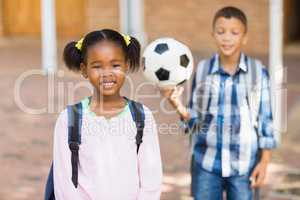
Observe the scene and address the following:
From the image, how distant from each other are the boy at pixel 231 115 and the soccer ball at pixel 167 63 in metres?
0.14

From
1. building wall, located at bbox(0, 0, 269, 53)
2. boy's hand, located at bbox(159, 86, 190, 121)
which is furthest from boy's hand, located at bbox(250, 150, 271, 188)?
building wall, located at bbox(0, 0, 269, 53)

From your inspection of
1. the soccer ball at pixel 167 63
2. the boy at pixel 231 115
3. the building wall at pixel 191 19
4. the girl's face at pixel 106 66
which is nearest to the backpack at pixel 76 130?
the girl's face at pixel 106 66

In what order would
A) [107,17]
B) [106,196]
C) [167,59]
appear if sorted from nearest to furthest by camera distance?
1. [106,196]
2. [167,59]
3. [107,17]

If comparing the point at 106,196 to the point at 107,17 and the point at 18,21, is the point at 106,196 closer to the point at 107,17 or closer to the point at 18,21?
the point at 107,17

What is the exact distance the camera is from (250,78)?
3.70 meters

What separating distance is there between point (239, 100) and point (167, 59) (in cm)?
44

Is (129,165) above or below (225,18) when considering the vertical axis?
below

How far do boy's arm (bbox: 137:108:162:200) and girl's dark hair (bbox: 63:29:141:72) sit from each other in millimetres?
266

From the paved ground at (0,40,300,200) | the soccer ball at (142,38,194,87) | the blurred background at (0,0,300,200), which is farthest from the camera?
the blurred background at (0,0,300,200)

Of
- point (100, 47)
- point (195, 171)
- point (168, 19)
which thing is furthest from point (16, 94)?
point (100, 47)

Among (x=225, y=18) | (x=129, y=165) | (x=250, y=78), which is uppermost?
(x=225, y=18)

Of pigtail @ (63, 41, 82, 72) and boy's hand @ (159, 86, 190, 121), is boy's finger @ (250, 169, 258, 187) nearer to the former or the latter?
boy's hand @ (159, 86, 190, 121)

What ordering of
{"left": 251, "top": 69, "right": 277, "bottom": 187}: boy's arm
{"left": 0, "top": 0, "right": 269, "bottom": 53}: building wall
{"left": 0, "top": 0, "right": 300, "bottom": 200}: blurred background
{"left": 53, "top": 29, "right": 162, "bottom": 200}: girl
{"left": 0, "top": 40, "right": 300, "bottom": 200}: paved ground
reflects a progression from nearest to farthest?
{"left": 53, "top": 29, "right": 162, "bottom": 200}: girl < {"left": 251, "top": 69, "right": 277, "bottom": 187}: boy's arm < {"left": 0, "top": 40, "right": 300, "bottom": 200}: paved ground < {"left": 0, "top": 0, "right": 300, "bottom": 200}: blurred background < {"left": 0, "top": 0, "right": 269, "bottom": 53}: building wall

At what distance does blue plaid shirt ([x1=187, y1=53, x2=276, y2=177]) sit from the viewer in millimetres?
3693
